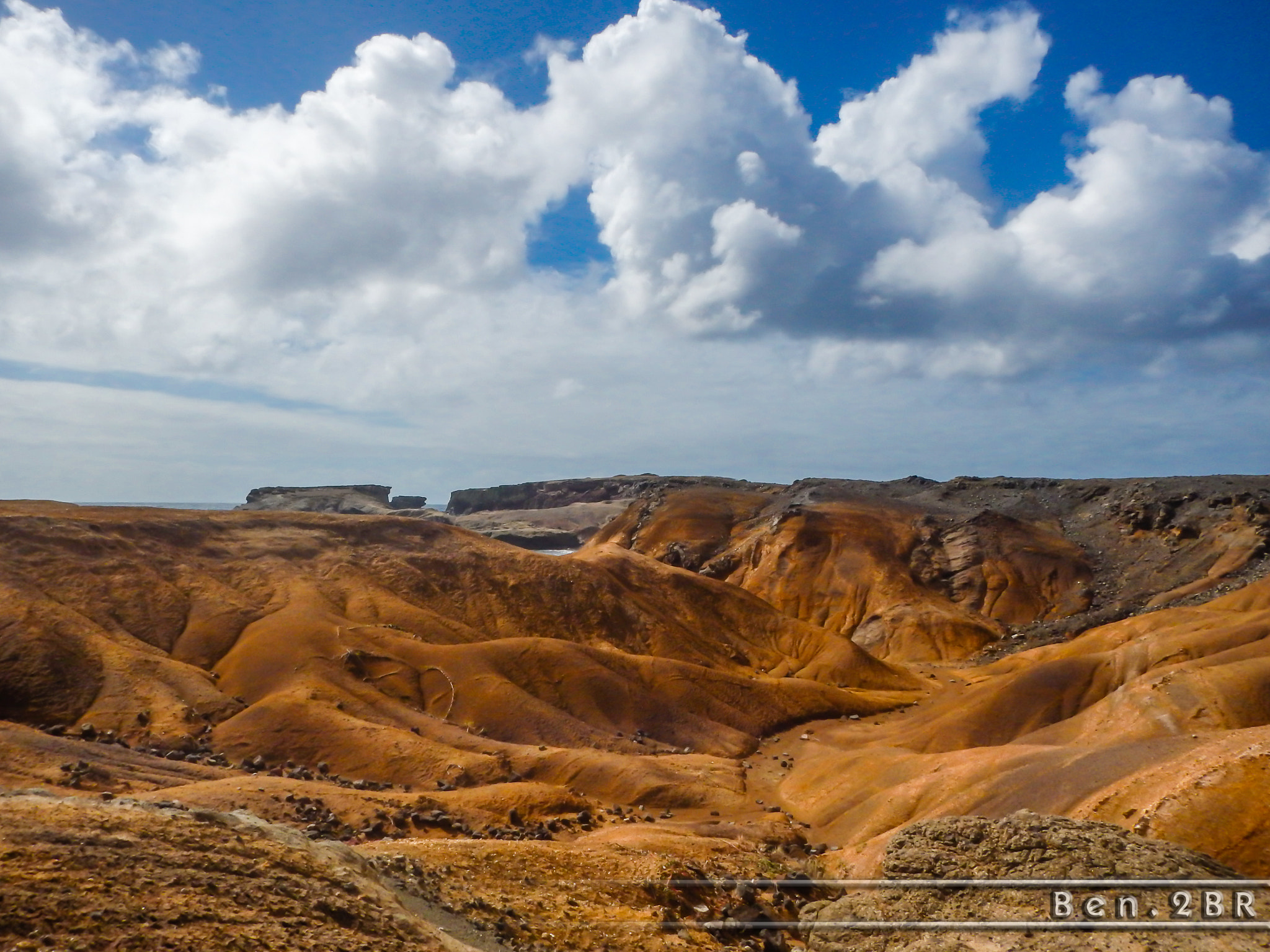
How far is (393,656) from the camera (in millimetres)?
36312

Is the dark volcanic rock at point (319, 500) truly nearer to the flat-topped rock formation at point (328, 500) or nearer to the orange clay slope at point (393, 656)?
the flat-topped rock formation at point (328, 500)

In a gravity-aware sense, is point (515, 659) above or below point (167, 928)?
below

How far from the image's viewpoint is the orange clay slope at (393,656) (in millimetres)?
27938

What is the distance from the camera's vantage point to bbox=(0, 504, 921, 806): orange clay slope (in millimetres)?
27938

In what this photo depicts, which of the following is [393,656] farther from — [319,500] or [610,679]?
[319,500]

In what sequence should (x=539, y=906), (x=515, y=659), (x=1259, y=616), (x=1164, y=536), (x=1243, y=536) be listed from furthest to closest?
(x=1164, y=536), (x=1243, y=536), (x=515, y=659), (x=1259, y=616), (x=539, y=906)

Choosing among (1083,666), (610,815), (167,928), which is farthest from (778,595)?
(167,928)

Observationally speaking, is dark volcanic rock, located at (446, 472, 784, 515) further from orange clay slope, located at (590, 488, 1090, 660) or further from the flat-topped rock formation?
orange clay slope, located at (590, 488, 1090, 660)

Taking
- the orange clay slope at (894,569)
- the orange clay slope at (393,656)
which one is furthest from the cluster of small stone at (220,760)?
the orange clay slope at (894,569)

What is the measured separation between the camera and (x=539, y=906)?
12.0 metres

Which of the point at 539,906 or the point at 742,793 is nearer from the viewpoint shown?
the point at 539,906

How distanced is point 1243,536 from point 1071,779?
56.7m

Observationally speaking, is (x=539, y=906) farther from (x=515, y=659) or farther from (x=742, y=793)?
(x=515, y=659)

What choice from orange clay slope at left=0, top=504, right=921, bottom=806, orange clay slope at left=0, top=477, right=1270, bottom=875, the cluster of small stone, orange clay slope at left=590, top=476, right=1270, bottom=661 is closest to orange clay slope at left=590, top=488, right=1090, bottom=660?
orange clay slope at left=590, top=476, right=1270, bottom=661
